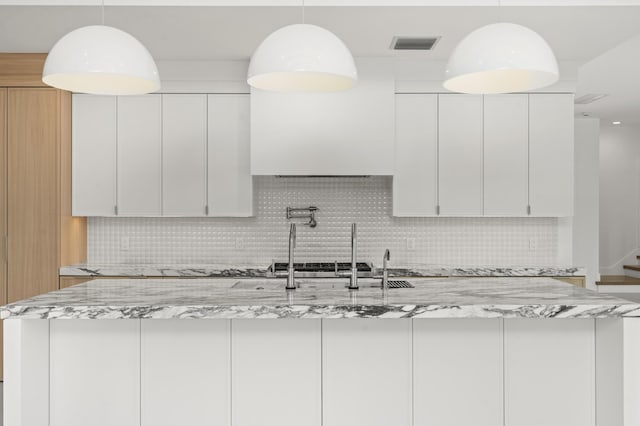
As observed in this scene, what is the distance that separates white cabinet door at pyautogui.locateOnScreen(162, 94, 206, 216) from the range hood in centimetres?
45

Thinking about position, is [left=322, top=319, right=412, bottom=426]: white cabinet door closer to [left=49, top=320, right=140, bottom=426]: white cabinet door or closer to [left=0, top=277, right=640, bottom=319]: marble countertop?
[left=0, top=277, right=640, bottom=319]: marble countertop

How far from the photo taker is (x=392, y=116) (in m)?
4.53

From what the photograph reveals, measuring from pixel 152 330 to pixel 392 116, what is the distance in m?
2.76

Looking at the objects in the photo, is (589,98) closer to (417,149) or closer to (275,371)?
(417,149)

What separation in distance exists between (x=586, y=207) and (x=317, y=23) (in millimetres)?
4958

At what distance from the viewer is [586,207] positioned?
23.3ft

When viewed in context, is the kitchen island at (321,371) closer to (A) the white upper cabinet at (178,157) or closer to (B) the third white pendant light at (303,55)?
(B) the third white pendant light at (303,55)

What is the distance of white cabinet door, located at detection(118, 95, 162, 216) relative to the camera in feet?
15.1

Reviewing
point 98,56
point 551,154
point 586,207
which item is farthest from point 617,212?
point 98,56

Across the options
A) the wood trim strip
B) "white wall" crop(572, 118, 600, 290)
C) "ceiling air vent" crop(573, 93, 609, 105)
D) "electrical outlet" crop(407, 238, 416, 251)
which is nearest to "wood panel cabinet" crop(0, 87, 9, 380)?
the wood trim strip

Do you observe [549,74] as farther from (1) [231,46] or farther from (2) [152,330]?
(1) [231,46]

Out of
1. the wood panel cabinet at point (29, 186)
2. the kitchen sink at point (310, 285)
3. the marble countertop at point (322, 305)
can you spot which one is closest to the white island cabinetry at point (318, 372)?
the marble countertop at point (322, 305)

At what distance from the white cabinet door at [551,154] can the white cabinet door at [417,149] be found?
0.79 metres

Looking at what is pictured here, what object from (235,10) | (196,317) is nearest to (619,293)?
(235,10)
